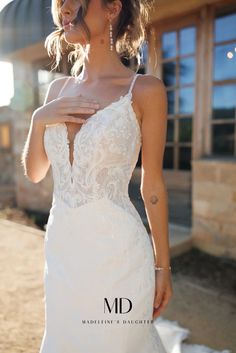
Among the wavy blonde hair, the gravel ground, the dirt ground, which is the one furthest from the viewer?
the gravel ground

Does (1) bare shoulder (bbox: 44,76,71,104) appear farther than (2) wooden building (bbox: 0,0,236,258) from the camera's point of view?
No

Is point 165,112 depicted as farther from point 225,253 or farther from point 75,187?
point 225,253

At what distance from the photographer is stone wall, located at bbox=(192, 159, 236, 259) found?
4.11 meters

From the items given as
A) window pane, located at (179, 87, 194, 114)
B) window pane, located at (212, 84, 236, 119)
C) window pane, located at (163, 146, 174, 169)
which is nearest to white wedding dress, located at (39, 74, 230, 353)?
window pane, located at (212, 84, 236, 119)

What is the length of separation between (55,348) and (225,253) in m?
3.17

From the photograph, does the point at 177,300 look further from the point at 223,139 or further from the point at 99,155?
the point at 99,155

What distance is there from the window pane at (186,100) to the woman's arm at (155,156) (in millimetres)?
3601

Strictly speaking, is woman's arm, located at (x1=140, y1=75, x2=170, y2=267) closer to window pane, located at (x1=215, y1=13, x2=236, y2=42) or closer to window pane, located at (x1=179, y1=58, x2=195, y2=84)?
window pane, located at (x1=215, y1=13, x2=236, y2=42)

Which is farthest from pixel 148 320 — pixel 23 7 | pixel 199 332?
pixel 23 7

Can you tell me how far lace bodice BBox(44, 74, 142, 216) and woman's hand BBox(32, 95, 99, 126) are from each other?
0.13ft

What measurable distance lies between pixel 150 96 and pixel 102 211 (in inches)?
20.2

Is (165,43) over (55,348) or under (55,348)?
over

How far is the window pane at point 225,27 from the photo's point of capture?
13.5 feet

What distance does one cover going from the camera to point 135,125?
144 centimetres
